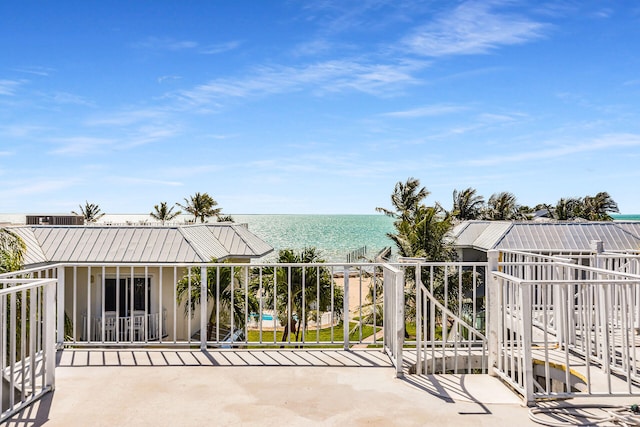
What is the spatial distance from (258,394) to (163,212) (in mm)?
47396

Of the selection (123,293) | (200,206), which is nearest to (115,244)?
(123,293)

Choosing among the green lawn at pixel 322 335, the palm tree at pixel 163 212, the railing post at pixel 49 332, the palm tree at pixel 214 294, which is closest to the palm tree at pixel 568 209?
the green lawn at pixel 322 335

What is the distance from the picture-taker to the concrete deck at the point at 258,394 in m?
3.34

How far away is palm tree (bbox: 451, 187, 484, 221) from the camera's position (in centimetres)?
3984

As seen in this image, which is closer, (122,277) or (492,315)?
(492,315)

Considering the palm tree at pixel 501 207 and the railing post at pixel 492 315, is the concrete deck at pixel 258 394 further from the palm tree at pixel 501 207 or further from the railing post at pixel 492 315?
the palm tree at pixel 501 207

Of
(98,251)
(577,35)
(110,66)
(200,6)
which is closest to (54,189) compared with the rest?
(98,251)

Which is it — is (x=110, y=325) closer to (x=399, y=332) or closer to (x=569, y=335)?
(x=399, y=332)

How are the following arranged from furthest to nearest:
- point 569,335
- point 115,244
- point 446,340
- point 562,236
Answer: point 562,236 < point 115,244 < point 446,340 < point 569,335

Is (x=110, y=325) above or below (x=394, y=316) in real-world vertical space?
below

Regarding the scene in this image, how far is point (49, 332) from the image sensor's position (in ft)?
12.1

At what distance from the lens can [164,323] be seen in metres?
15.7

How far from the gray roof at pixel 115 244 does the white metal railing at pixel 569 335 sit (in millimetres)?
12410

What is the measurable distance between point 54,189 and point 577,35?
35.0 meters
